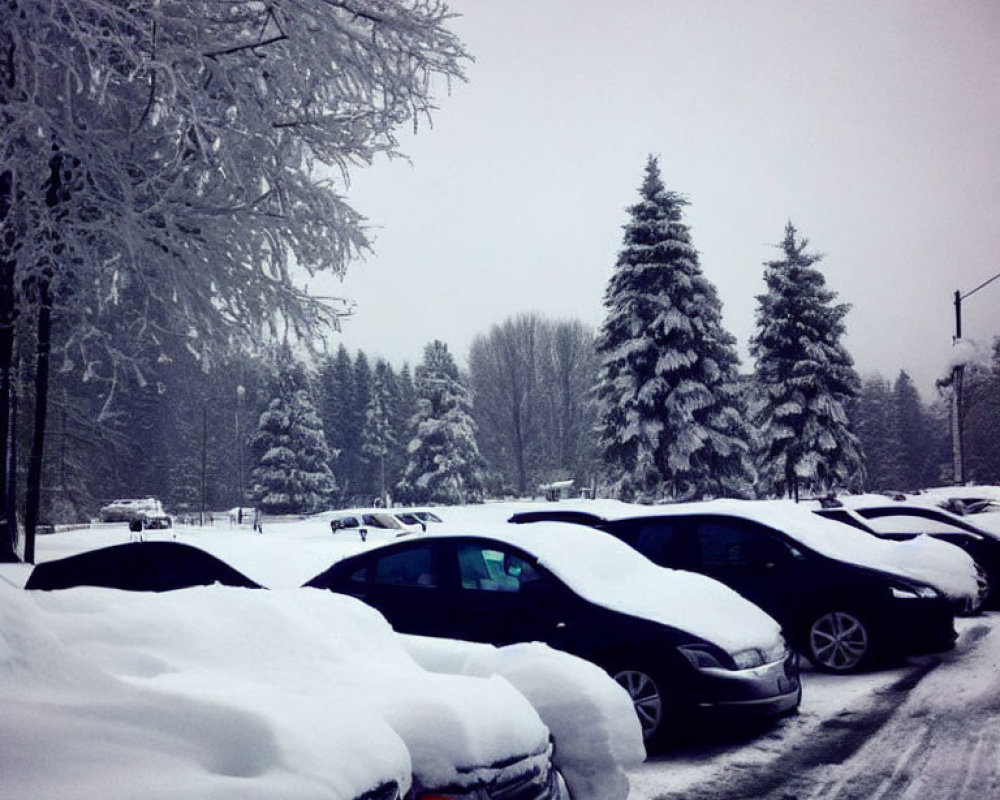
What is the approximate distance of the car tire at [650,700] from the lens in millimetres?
Answer: 6770

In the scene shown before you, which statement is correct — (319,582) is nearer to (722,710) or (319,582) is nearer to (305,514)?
(722,710)

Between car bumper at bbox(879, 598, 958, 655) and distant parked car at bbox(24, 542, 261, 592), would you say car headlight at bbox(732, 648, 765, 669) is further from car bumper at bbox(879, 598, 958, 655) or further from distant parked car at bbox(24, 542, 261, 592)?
distant parked car at bbox(24, 542, 261, 592)

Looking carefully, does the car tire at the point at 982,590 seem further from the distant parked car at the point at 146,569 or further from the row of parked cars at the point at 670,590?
the distant parked car at the point at 146,569

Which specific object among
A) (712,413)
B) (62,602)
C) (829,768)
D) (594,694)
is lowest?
(829,768)

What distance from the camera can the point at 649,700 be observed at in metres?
6.82

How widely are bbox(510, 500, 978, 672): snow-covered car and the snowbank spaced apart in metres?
5.55

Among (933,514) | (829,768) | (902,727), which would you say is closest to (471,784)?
(829,768)

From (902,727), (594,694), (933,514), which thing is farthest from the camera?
(933,514)

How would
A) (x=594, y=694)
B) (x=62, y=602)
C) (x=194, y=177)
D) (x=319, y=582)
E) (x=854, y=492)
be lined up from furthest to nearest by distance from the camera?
(x=854, y=492) → (x=194, y=177) → (x=319, y=582) → (x=594, y=694) → (x=62, y=602)

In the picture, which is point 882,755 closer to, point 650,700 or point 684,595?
point 650,700

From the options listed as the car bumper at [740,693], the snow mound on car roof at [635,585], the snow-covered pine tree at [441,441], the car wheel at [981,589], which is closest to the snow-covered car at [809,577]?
the snow mound on car roof at [635,585]

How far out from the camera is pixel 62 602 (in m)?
3.51

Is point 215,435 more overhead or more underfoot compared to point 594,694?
more overhead

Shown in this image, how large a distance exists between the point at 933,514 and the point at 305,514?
5350cm
